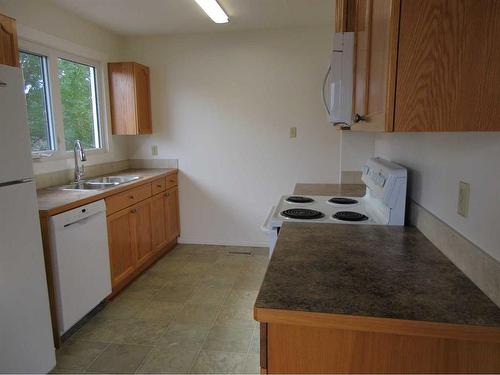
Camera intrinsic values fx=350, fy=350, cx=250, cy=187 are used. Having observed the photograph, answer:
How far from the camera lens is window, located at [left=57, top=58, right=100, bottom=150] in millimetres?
3098

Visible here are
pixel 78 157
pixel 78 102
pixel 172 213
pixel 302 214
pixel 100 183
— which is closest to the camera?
pixel 302 214

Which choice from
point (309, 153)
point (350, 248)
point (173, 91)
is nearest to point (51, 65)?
point (173, 91)

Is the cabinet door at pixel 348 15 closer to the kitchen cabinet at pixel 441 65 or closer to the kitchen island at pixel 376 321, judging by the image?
the kitchen cabinet at pixel 441 65

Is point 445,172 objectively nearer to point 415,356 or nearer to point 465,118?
point 465,118

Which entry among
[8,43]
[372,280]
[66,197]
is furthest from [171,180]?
[372,280]

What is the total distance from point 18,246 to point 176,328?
1168mm

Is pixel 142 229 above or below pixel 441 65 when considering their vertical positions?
below

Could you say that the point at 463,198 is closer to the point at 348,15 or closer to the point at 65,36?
the point at 348,15

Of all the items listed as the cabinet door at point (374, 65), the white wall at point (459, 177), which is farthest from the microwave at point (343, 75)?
the white wall at point (459, 177)

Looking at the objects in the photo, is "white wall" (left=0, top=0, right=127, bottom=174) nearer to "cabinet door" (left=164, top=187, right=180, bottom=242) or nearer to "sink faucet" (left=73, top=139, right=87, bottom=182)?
"sink faucet" (left=73, top=139, right=87, bottom=182)

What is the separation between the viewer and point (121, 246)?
288cm

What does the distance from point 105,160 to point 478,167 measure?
11.2 ft

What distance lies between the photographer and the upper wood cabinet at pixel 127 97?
3.63 m

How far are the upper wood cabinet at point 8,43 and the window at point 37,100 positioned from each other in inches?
28.9
